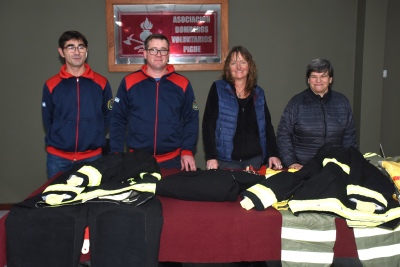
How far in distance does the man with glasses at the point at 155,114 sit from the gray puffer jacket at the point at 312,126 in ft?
2.10

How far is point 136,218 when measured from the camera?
5.13 ft

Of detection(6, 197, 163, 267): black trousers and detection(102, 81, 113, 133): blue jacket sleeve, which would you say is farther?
detection(102, 81, 113, 133): blue jacket sleeve

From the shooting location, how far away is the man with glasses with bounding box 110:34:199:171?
2609 millimetres

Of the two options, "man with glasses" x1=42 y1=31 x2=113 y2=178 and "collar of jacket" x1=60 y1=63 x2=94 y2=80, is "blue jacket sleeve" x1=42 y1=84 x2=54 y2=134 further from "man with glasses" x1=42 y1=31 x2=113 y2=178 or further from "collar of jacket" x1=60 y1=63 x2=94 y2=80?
"collar of jacket" x1=60 y1=63 x2=94 y2=80

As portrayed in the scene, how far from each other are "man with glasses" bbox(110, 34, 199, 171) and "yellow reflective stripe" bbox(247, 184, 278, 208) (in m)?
0.91

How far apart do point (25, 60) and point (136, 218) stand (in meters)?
2.85

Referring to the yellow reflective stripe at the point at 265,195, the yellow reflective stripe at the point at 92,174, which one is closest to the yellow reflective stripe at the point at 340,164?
the yellow reflective stripe at the point at 265,195

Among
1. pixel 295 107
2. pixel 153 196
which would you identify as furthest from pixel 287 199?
pixel 295 107

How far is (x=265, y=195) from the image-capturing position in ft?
5.52

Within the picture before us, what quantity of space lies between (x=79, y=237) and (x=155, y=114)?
1.23 meters

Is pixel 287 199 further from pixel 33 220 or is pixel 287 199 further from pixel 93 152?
pixel 93 152

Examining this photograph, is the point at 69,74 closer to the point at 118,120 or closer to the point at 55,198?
the point at 118,120

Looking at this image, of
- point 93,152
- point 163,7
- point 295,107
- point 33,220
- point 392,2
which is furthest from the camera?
point 392,2

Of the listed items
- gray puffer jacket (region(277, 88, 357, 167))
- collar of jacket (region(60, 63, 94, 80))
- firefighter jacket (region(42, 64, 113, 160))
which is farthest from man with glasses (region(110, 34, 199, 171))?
gray puffer jacket (region(277, 88, 357, 167))
